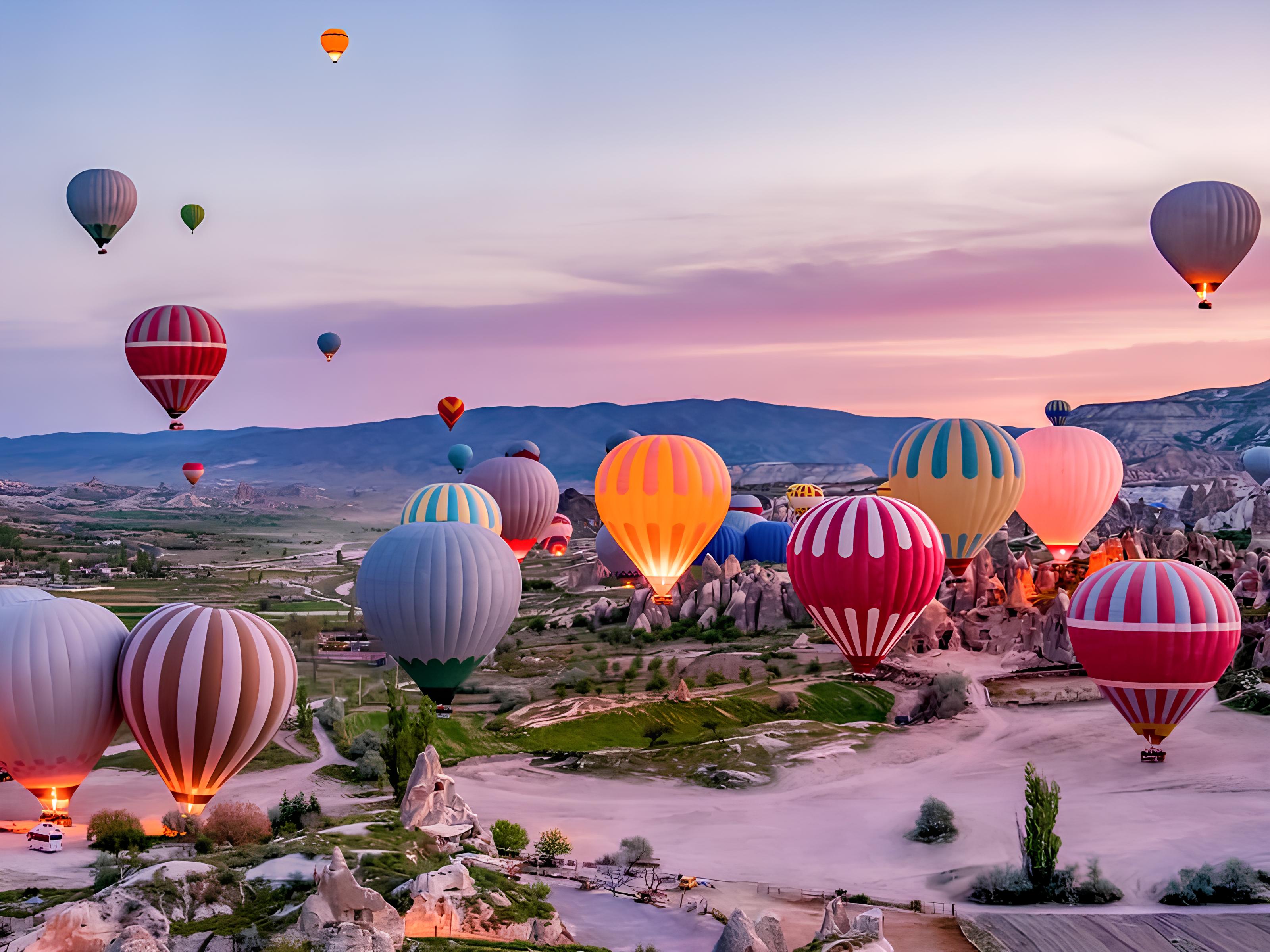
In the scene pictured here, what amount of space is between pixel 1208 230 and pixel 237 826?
38.0 meters

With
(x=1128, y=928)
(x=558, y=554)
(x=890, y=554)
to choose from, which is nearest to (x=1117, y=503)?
(x=558, y=554)

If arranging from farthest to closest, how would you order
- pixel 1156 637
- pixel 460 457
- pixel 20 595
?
1. pixel 460 457
2. pixel 20 595
3. pixel 1156 637

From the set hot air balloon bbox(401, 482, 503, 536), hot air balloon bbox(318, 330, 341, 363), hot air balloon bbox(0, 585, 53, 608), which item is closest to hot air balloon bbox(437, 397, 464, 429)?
hot air balloon bbox(318, 330, 341, 363)

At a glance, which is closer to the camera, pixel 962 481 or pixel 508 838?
pixel 508 838

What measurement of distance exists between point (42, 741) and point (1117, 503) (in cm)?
10825

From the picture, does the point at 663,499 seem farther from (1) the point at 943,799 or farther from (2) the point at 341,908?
(2) the point at 341,908

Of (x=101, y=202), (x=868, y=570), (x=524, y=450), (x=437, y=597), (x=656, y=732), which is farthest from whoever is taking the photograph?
(x=524, y=450)

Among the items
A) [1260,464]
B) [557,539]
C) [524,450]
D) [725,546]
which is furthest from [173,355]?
[1260,464]

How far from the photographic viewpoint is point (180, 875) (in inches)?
1166

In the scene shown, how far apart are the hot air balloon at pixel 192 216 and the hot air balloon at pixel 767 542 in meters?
37.6

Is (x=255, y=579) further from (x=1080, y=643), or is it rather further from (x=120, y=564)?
(x=1080, y=643)

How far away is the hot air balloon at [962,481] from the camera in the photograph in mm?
51312

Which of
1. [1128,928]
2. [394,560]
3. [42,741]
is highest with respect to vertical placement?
[394,560]

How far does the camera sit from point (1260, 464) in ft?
406
